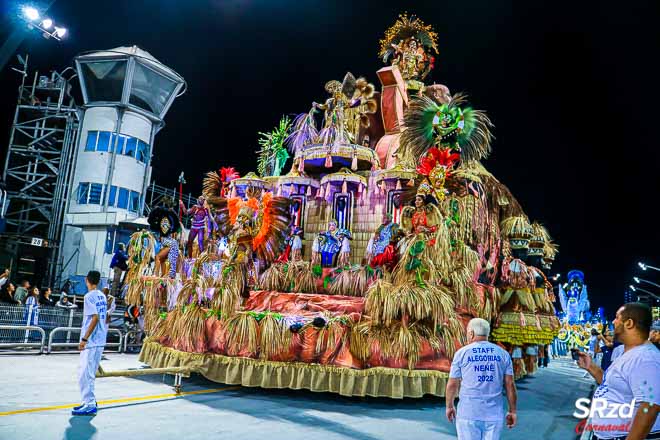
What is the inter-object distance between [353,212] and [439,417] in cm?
684

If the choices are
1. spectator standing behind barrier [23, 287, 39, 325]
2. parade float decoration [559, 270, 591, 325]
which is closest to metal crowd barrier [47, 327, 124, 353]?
spectator standing behind barrier [23, 287, 39, 325]

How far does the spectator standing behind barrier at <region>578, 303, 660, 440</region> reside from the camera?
7.91 feet

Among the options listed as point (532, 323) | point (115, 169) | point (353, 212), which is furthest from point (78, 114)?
point (532, 323)

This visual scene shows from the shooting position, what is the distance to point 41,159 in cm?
2717

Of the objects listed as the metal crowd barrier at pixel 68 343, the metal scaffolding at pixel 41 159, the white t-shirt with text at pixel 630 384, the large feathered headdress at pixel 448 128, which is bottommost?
the metal crowd barrier at pixel 68 343

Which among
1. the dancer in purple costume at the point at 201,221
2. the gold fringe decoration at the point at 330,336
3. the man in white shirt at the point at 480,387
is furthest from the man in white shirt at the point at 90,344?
the dancer in purple costume at the point at 201,221

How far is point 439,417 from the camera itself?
22.6ft

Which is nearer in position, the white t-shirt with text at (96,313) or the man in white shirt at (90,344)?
the man in white shirt at (90,344)

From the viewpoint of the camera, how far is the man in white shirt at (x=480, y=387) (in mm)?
3604

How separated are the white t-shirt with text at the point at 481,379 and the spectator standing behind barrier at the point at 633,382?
856 mm

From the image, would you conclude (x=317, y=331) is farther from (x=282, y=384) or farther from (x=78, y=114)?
(x=78, y=114)

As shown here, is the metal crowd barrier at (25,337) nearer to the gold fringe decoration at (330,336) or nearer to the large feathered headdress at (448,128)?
the gold fringe decoration at (330,336)

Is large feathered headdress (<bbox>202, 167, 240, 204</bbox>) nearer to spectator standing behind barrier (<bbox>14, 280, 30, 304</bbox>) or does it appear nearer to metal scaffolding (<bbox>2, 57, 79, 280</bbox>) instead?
spectator standing behind barrier (<bbox>14, 280, 30, 304</bbox>)

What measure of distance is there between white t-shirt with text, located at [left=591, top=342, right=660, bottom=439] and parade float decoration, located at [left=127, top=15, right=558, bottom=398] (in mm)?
5040
